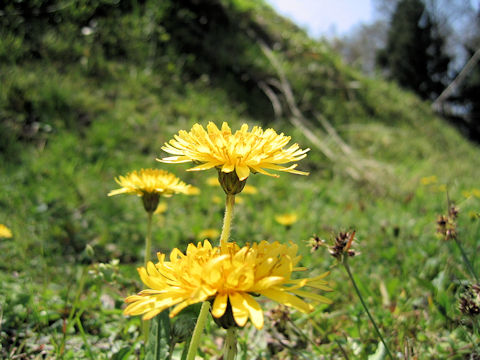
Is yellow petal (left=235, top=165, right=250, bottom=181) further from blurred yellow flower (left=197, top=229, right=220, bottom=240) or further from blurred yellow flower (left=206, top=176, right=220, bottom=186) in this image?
blurred yellow flower (left=206, top=176, right=220, bottom=186)

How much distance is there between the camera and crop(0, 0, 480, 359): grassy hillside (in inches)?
56.3

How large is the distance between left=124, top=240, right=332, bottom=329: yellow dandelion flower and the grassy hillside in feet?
1.48

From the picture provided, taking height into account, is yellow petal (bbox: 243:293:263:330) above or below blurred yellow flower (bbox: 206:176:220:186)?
above

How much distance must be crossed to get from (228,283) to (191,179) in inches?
112

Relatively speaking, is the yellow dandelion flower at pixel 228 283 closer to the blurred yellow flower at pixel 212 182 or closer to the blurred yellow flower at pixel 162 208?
the blurred yellow flower at pixel 162 208

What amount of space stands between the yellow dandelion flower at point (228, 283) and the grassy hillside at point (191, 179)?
450 millimetres

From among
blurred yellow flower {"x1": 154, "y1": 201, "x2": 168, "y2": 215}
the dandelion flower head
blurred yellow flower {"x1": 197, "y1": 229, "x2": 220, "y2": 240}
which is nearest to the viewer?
the dandelion flower head

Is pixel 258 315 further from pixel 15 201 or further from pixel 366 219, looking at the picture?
pixel 366 219

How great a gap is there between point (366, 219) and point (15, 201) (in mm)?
2677

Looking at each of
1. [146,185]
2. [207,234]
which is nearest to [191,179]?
[207,234]

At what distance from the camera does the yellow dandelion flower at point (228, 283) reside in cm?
71

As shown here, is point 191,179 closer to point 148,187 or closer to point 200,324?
point 148,187

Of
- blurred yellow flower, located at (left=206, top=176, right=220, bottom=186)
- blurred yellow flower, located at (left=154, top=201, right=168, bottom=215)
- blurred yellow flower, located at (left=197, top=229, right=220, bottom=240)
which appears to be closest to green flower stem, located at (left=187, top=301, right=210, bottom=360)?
blurred yellow flower, located at (left=197, top=229, right=220, bottom=240)

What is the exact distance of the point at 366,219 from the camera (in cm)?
315
